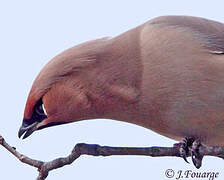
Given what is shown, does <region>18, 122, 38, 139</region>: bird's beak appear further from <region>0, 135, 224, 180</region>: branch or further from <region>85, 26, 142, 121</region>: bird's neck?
<region>0, 135, 224, 180</region>: branch

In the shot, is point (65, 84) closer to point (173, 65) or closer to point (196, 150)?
Answer: point (173, 65)

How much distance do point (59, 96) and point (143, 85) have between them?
2.22 feet

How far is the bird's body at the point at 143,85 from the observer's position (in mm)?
4238

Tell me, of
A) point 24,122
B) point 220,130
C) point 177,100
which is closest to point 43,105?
point 24,122

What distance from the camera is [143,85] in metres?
4.33

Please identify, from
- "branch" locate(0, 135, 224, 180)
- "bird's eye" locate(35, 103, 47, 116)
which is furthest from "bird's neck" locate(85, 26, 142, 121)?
"branch" locate(0, 135, 224, 180)

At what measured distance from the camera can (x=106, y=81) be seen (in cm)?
441

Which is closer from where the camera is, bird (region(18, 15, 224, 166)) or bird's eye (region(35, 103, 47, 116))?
bird (region(18, 15, 224, 166))

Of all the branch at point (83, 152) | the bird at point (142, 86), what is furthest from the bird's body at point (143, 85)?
the branch at point (83, 152)

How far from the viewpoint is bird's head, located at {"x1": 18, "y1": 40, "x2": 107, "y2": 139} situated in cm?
434

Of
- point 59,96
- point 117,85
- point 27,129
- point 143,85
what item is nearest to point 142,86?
point 143,85

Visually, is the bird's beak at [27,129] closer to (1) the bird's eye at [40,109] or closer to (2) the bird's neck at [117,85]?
(1) the bird's eye at [40,109]

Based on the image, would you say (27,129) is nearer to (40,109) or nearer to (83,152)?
(40,109)

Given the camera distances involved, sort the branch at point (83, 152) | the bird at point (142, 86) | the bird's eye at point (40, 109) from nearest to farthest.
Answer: the branch at point (83, 152) < the bird at point (142, 86) < the bird's eye at point (40, 109)
